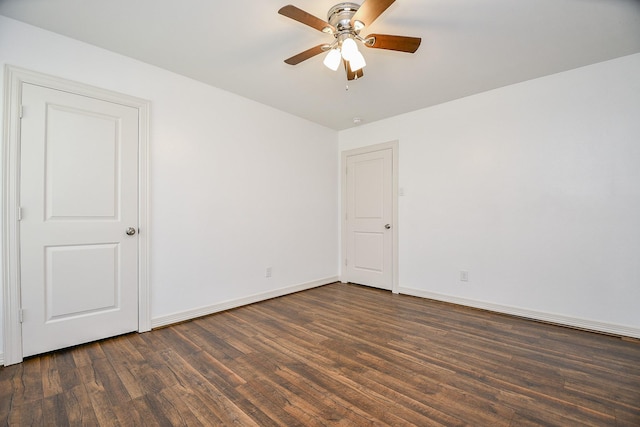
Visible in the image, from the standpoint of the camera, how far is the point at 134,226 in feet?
8.70

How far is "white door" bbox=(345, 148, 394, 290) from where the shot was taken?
4.18 m

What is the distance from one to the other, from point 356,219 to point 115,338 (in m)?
3.38

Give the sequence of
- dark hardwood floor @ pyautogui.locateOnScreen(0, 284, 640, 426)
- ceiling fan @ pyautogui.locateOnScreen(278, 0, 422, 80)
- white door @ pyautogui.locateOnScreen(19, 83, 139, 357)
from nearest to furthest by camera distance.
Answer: dark hardwood floor @ pyautogui.locateOnScreen(0, 284, 640, 426) < ceiling fan @ pyautogui.locateOnScreen(278, 0, 422, 80) < white door @ pyautogui.locateOnScreen(19, 83, 139, 357)

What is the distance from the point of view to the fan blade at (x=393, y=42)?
1.91 m

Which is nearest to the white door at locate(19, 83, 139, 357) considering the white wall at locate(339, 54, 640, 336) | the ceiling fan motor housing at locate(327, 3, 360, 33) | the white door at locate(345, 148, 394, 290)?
the ceiling fan motor housing at locate(327, 3, 360, 33)

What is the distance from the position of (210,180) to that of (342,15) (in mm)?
2136

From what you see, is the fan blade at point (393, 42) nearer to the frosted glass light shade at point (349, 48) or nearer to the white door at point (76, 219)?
the frosted glass light shade at point (349, 48)

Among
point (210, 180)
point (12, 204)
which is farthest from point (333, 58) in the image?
point (12, 204)

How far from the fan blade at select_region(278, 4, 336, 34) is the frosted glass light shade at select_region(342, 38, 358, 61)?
134mm

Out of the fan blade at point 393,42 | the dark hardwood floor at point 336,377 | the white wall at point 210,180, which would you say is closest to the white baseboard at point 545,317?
the dark hardwood floor at point 336,377

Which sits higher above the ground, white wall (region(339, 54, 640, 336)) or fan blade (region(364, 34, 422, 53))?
fan blade (region(364, 34, 422, 53))

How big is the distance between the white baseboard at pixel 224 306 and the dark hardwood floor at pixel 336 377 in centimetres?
12

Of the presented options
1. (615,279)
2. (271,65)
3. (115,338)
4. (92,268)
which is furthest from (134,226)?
(615,279)

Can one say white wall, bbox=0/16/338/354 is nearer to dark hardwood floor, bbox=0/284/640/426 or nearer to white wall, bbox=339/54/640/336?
dark hardwood floor, bbox=0/284/640/426
